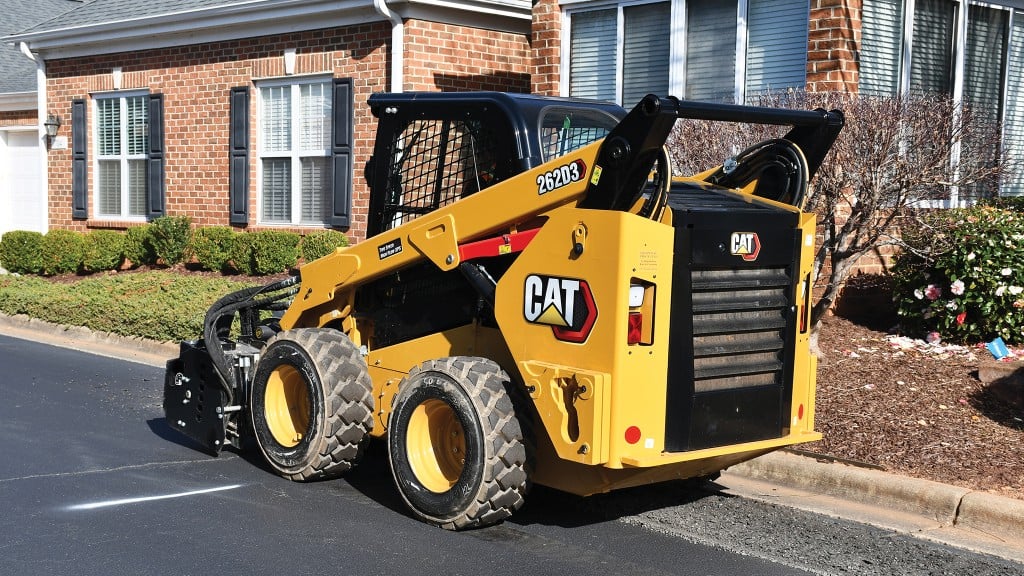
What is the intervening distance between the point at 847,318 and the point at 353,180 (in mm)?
6871

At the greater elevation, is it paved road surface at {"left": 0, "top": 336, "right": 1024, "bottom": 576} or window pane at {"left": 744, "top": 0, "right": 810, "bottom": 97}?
window pane at {"left": 744, "top": 0, "right": 810, "bottom": 97}

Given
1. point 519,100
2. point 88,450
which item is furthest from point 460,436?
point 88,450

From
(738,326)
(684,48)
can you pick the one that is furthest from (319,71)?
(738,326)

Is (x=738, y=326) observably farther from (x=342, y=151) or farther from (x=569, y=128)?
(x=342, y=151)

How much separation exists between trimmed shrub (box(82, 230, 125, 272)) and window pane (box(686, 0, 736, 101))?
9.90 metres

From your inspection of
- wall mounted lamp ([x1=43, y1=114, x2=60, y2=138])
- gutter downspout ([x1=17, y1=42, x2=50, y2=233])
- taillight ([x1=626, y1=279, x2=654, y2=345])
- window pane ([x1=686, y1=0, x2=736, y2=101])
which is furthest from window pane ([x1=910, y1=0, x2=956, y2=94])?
gutter downspout ([x1=17, y1=42, x2=50, y2=233])

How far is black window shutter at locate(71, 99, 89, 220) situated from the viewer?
1866 centimetres

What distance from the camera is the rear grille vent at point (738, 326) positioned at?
550 cm

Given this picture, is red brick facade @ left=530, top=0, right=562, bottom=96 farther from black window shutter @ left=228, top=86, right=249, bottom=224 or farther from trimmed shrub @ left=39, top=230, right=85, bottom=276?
trimmed shrub @ left=39, top=230, right=85, bottom=276

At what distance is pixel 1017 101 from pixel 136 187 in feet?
42.5

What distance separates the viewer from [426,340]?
644cm

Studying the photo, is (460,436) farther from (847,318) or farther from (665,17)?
(665,17)

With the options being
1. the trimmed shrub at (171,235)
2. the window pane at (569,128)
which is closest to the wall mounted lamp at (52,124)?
the trimmed shrub at (171,235)

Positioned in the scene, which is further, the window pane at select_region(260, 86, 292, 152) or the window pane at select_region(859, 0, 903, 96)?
the window pane at select_region(260, 86, 292, 152)
